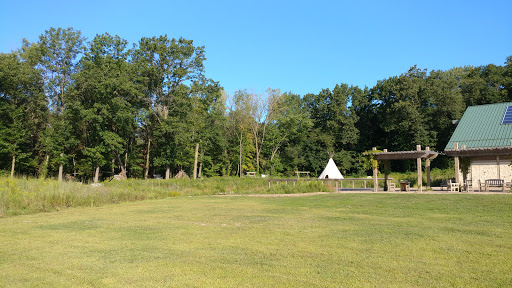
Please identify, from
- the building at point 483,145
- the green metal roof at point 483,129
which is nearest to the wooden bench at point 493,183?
the building at point 483,145

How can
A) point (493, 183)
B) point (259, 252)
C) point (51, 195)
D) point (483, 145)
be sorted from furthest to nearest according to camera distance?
point (483, 145), point (493, 183), point (51, 195), point (259, 252)

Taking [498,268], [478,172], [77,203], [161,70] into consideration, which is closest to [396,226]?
[498,268]

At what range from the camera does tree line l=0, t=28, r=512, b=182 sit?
119ft

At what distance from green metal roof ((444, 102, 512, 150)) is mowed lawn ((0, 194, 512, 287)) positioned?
15.8 metres

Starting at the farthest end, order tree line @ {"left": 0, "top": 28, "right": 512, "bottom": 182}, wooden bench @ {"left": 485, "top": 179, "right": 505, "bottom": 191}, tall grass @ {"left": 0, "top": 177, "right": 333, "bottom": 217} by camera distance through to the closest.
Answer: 1. tree line @ {"left": 0, "top": 28, "right": 512, "bottom": 182}
2. wooden bench @ {"left": 485, "top": 179, "right": 505, "bottom": 191}
3. tall grass @ {"left": 0, "top": 177, "right": 333, "bottom": 217}

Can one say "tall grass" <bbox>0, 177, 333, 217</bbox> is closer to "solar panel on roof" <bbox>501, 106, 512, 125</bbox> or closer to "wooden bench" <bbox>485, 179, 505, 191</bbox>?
"wooden bench" <bbox>485, 179, 505, 191</bbox>

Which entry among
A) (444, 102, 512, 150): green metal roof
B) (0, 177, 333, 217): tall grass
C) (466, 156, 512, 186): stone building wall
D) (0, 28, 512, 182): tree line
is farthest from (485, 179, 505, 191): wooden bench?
(0, 28, 512, 182): tree line

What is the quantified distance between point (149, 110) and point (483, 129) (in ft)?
96.3

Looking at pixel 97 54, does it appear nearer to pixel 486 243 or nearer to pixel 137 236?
pixel 137 236

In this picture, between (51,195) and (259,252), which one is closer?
(259,252)

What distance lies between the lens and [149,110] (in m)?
39.1

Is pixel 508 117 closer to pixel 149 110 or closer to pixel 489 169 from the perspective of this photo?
pixel 489 169

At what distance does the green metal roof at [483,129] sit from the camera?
22828 mm

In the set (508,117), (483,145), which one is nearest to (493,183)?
(483,145)
